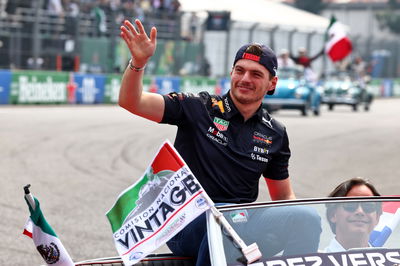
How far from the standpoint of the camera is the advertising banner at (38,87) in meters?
25.1

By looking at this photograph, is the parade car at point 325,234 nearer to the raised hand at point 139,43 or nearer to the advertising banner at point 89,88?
the raised hand at point 139,43

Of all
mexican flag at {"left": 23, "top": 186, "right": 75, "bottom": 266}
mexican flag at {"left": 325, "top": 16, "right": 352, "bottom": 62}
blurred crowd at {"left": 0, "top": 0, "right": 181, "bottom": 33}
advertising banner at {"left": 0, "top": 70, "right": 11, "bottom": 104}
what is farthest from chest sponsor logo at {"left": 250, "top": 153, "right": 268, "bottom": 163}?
mexican flag at {"left": 325, "top": 16, "right": 352, "bottom": 62}

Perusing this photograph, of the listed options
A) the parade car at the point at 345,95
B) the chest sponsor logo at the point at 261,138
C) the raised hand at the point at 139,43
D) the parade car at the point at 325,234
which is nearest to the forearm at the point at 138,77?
the raised hand at the point at 139,43

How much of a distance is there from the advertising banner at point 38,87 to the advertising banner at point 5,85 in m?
0.16

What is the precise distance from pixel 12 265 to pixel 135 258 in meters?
3.44

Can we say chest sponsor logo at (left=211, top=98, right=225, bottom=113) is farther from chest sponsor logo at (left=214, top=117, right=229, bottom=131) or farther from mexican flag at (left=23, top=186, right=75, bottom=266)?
mexican flag at (left=23, top=186, right=75, bottom=266)

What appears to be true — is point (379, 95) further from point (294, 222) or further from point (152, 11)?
point (294, 222)

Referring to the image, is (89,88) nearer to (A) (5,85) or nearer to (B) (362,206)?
(A) (5,85)

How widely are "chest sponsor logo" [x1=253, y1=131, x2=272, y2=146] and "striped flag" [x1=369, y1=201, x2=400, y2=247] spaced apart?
2.65ft

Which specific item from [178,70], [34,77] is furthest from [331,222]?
[178,70]

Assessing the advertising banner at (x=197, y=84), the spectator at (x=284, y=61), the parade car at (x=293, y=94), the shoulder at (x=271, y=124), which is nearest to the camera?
the shoulder at (x=271, y=124)

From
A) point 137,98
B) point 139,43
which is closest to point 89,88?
point 137,98

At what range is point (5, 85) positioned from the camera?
2458 centimetres

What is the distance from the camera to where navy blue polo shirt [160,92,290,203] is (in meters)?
5.02
